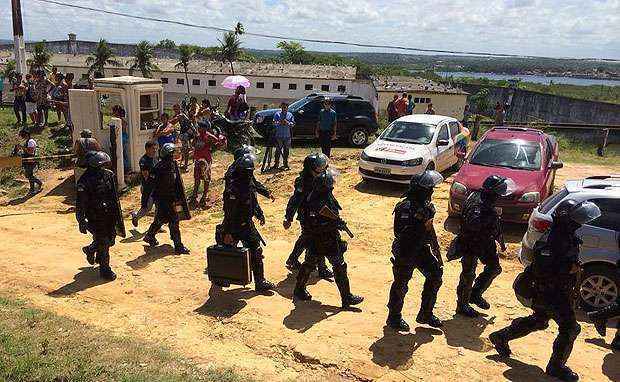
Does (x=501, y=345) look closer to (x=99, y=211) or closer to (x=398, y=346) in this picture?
(x=398, y=346)

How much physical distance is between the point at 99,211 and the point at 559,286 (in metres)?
5.53

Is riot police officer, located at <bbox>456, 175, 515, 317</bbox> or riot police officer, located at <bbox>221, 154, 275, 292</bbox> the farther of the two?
riot police officer, located at <bbox>221, 154, 275, 292</bbox>

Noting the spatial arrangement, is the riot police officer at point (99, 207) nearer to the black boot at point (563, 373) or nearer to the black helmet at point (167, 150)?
the black helmet at point (167, 150)

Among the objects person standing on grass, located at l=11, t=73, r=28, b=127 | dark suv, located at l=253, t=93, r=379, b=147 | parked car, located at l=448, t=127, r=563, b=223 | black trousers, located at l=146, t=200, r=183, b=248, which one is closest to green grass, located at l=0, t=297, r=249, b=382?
black trousers, located at l=146, t=200, r=183, b=248

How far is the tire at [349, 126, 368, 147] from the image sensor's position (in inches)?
694

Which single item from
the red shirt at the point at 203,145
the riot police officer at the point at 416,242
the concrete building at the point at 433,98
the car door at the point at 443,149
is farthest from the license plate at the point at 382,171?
the concrete building at the point at 433,98

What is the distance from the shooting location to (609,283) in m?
6.36

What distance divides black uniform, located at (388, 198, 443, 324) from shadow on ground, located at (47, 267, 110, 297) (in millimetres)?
4070

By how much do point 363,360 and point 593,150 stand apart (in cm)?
1909

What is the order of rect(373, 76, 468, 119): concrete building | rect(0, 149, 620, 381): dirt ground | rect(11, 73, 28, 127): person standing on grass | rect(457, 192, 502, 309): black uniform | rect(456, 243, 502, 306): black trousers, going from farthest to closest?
rect(373, 76, 468, 119): concrete building → rect(11, 73, 28, 127): person standing on grass → rect(456, 243, 502, 306): black trousers → rect(457, 192, 502, 309): black uniform → rect(0, 149, 620, 381): dirt ground

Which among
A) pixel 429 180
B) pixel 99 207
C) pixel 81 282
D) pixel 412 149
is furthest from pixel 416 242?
pixel 412 149

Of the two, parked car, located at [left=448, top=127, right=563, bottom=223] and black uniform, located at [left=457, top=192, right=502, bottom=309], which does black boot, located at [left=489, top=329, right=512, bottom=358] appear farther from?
parked car, located at [left=448, top=127, right=563, bottom=223]

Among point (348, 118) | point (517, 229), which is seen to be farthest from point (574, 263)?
point (348, 118)

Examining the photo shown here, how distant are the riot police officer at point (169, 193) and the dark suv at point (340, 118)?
363 inches
